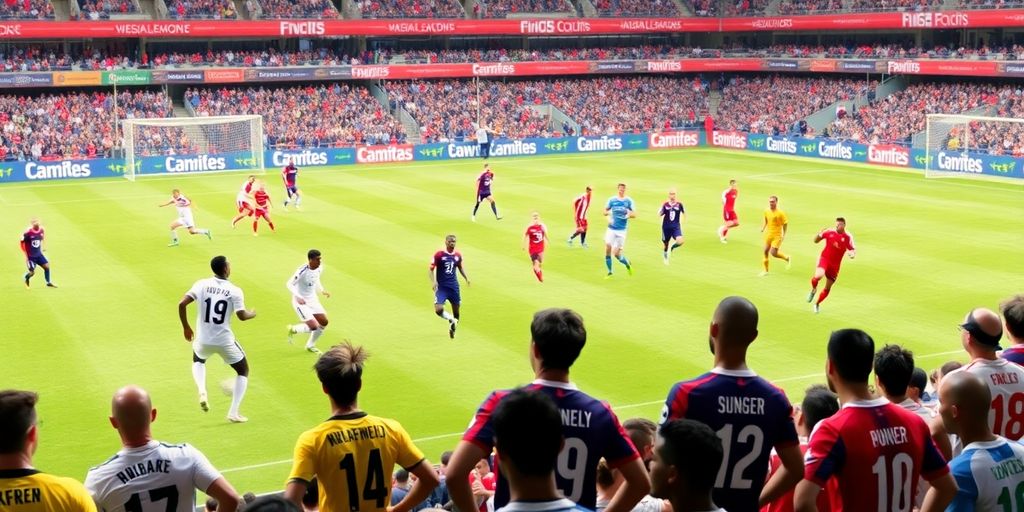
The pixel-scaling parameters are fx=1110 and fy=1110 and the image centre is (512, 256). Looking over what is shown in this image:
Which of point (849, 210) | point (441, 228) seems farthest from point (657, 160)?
point (441, 228)

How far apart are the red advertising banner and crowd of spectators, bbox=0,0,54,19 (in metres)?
1.26

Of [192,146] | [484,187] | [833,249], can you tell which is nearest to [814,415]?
[833,249]

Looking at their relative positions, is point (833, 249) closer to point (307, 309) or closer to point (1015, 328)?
point (307, 309)

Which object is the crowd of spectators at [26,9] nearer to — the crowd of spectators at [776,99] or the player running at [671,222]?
the crowd of spectators at [776,99]

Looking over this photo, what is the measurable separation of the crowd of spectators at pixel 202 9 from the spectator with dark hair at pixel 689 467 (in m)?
60.4

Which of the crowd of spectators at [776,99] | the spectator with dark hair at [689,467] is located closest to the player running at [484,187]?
the spectator with dark hair at [689,467]

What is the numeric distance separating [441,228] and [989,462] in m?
28.9

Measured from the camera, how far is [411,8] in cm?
6750

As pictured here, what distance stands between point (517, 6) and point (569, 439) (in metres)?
67.5

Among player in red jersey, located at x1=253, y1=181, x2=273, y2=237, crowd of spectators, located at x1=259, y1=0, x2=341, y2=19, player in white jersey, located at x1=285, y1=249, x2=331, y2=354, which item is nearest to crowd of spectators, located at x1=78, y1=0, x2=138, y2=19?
crowd of spectators, located at x1=259, y1=0, x2=341, y2=19

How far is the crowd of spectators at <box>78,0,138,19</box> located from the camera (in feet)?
195

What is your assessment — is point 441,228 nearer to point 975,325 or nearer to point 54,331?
point 54,331

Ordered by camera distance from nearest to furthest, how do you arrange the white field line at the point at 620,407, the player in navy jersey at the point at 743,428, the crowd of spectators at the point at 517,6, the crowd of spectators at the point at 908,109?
1. the player in navy jersey at the point at 743,428
2. the white field line at the point at 620,407
3. the crowd of spectators at the point at 908,109
4. the crowd of spectators at the point at 517,6

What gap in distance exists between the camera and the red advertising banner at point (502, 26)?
57.2 m
